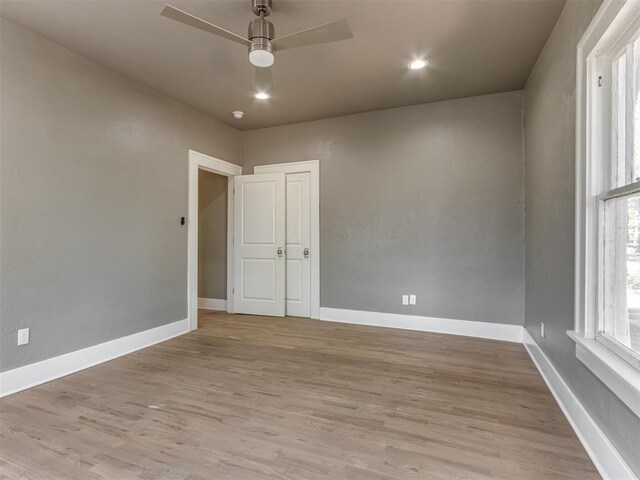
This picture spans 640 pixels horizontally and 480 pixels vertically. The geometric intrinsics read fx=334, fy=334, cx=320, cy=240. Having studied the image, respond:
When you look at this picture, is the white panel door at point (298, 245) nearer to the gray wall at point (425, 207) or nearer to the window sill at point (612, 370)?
the gray wall at point (425, 207)

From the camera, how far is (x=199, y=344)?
11.6 feet

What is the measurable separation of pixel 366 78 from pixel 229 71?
132 centimetres

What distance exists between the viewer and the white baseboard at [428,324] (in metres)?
3.66

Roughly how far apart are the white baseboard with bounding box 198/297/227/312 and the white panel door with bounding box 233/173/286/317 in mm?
287

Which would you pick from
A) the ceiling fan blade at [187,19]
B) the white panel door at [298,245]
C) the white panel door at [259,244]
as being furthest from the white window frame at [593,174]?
the white panel door at [259,244]

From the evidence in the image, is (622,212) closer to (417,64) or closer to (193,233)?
(417,64)

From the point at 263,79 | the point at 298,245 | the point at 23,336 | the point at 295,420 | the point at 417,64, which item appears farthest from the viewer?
the point at 298,245

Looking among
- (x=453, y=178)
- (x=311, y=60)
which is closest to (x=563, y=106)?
(x=453, y=178)

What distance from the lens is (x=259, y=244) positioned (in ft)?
15.7

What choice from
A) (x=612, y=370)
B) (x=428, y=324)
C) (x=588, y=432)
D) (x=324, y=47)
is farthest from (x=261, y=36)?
(x=428, y=324)

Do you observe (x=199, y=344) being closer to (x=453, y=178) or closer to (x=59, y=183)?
(x=59, y=183)

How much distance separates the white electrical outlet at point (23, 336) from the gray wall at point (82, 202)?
0.12 ft

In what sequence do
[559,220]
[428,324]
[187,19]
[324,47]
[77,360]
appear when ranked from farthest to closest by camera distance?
[428,324] < [77,360] < [324,47] < [559,220] < [187,19]

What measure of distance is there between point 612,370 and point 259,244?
4.00m
